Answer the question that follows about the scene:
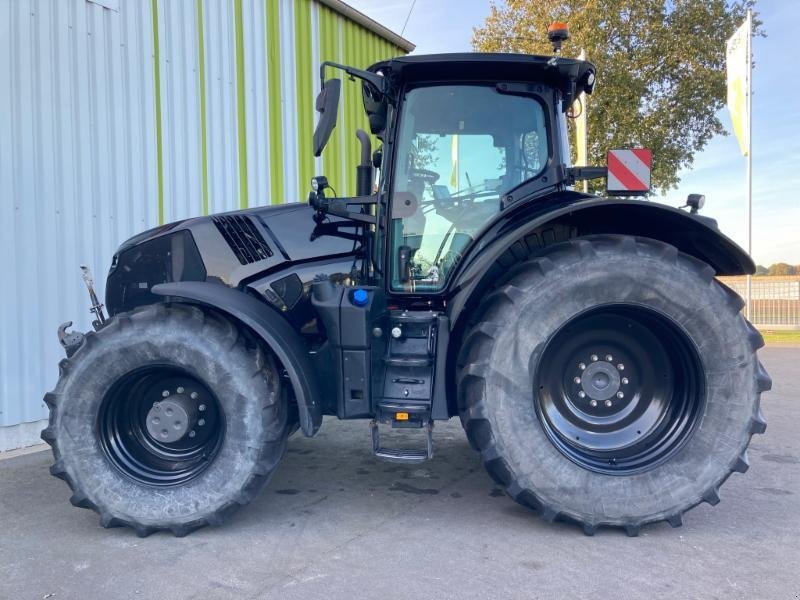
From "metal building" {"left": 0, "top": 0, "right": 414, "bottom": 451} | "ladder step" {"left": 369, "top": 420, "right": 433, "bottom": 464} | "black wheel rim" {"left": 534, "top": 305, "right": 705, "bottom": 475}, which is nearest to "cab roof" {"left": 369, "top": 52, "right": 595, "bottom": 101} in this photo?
"black wheel rim" {"left": 534, "top": 305, "right": 705, "bottom": 475}

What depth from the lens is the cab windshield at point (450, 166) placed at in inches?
129

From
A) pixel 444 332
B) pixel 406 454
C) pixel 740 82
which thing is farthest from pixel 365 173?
pixel 740 82

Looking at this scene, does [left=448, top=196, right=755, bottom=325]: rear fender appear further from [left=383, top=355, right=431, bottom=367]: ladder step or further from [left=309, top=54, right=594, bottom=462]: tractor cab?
[left=383, top=355, right=431, bottom=367]: ladder step

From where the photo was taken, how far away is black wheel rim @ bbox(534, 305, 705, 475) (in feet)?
9.79

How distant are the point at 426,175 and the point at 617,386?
1.53m

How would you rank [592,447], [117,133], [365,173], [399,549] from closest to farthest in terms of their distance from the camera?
[399,549] → [592,447] → [365,173] → [117,133]

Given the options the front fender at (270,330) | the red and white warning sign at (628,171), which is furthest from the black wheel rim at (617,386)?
the front fender at (270,330)

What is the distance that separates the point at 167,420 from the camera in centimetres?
303

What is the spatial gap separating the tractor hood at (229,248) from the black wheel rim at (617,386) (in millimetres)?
1357

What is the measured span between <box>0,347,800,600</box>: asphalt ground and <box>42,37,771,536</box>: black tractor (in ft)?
0.61

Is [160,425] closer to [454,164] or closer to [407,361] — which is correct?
[407,361]

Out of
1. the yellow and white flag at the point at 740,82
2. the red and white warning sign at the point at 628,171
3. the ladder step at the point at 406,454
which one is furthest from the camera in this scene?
the yellow and white flag at the point at 740,82

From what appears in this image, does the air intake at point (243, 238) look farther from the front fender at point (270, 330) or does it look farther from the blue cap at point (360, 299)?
the blue cap at point (360, 299)

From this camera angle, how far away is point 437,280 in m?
3.28
